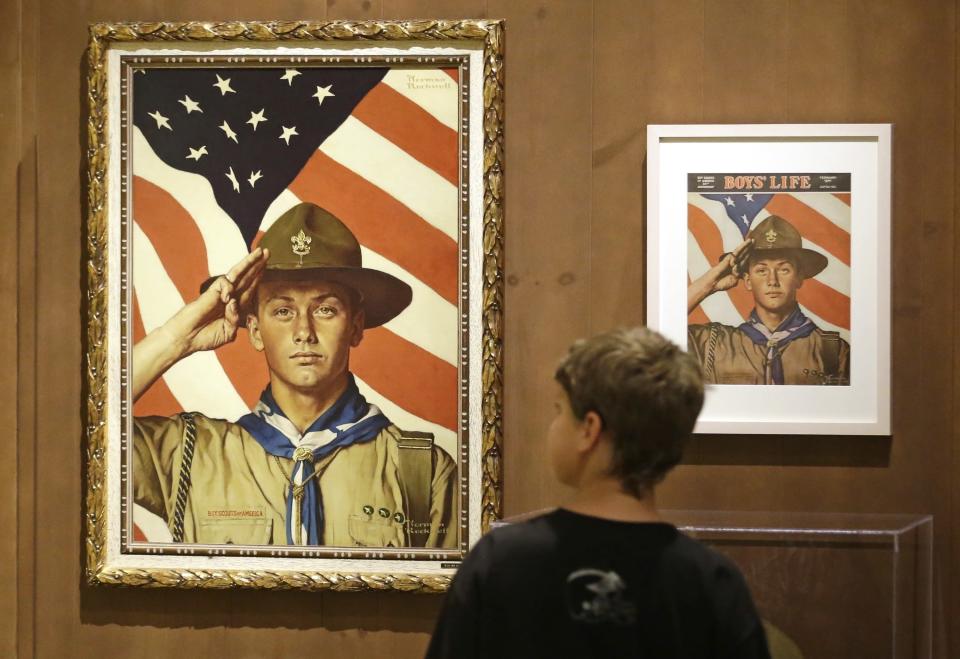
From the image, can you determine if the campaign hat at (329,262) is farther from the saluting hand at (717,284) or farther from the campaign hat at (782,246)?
the campaign hat at (782,246)

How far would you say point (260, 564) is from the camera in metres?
2.26

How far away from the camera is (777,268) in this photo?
7.13 ft

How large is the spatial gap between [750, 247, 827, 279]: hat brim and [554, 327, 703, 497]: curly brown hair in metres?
1.13

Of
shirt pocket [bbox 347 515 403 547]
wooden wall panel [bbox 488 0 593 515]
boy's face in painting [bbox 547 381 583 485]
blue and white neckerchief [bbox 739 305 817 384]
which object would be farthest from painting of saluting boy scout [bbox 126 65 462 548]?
boy's face in painting [bbox 547 381 583 485]

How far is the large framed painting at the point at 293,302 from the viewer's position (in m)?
2.22

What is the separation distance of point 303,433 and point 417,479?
285 mm

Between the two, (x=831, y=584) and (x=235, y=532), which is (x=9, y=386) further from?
(x=831, y=584)

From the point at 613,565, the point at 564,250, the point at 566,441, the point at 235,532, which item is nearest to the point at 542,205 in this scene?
the point at 564,250

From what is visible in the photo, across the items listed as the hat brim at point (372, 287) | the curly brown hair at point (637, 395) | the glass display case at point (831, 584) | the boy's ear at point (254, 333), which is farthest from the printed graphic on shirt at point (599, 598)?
the boy's ear at point (254, 333)

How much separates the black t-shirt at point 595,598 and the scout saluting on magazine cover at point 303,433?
1100 millimetres

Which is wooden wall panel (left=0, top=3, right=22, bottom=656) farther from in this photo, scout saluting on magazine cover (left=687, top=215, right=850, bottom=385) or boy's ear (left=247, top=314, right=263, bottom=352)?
scout saluting on magazine cover (left=687, top=215, right=850, bottom=385)

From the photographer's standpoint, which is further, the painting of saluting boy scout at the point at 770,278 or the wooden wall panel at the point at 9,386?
Result: the wooden wall panel at the point at 9,386

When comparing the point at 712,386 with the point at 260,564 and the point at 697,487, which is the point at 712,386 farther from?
the point at 260,564

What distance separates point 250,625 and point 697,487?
42.7 inches
